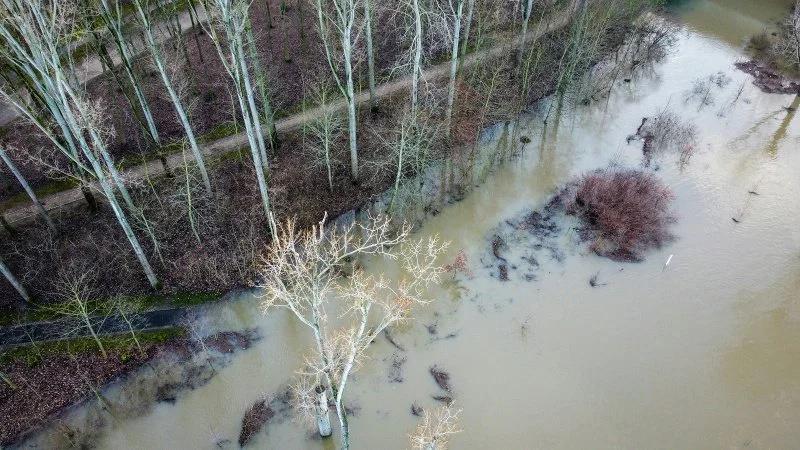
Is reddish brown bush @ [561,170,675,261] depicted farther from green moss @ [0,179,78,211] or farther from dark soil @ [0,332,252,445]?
green moss @ [0,179,78,211]

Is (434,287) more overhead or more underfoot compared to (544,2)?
more underfoot

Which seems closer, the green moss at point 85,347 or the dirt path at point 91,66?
the green moss at point 85,347

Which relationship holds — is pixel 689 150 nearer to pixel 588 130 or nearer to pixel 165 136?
pixel 588 130

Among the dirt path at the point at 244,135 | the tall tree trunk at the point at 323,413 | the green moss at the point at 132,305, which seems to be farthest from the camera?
the dirt path at the point at 244,135

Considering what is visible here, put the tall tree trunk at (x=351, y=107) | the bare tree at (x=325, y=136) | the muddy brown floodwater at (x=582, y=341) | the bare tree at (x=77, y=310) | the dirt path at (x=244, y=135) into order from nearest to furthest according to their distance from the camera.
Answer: the muddy brown floodwater at (x=582, y=341) < the bare tree at (x=77, y=310) < the tall tree trunk at (x=351, y=107) < the dirt path at (x=244, y=135) < the bare tree at (x=325, y=136)

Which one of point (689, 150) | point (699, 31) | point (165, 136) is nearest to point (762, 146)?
point (689, 150)

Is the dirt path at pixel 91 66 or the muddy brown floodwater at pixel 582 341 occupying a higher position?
the dirt path at pixel 91 66

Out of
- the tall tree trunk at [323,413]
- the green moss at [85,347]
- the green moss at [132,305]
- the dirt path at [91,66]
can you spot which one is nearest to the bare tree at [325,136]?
the green moss at [132,305]

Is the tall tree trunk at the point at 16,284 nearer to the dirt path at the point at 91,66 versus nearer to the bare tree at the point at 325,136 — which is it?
the dirt path at the point at 91,66
